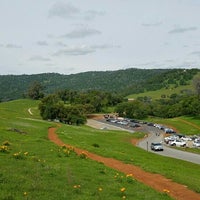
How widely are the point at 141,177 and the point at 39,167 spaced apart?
7.36 m

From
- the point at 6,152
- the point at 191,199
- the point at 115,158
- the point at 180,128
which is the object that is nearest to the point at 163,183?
the point at 191,199

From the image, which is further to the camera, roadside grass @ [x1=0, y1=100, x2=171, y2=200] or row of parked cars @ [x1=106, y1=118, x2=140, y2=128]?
row of parked cars @ [x1=106, y1=118, x2=140, y2=128]

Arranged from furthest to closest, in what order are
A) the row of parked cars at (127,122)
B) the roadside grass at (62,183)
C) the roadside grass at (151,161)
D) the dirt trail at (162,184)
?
the row of parked cars at (127,122) < the roadside grass at (151,161) < the dirt trail at (162,184) < the roadside grass at (62,183)

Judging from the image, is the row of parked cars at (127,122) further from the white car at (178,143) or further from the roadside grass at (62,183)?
the roadside grass at (62,183)

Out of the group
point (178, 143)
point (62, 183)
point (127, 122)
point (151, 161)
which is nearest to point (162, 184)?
point (62, 183)

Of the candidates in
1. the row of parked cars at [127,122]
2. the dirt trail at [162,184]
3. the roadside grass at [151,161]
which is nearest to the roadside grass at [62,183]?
the dirt trail at [162,184]

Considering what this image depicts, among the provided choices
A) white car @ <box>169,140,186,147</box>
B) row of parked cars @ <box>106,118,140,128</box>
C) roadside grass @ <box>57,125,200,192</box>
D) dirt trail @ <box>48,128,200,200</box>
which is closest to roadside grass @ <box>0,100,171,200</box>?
dirt trail @ <box>48,128,200,200</box>

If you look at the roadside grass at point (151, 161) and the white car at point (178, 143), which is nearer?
the roadside grass at point (151, 161)

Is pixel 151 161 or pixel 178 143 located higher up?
pixel 151 161

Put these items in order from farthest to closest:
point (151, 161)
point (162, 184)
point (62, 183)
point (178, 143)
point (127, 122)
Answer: point (127, 122)
point (178, 143)
point (151, 161)
point (162, 184)
point (62, 183)

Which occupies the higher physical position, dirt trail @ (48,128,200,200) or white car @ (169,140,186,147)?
dirt trail @ (48,128,200,200)

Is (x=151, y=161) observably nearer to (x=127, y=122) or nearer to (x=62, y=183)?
(x=62, y=183)

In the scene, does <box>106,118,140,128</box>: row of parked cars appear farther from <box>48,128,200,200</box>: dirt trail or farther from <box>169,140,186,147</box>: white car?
<box>48,128,200,200</box>: dirt trail

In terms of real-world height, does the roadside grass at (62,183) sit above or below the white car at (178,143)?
above
